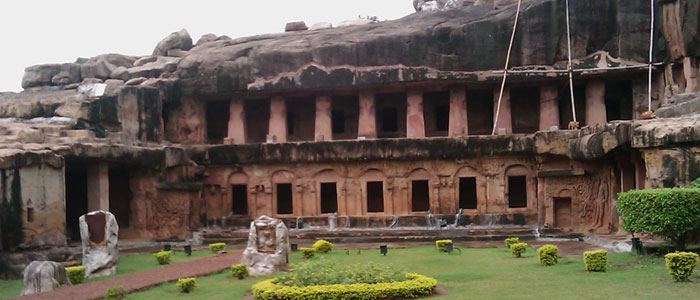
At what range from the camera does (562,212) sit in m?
27.2

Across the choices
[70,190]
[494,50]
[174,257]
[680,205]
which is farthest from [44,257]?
[494,50]

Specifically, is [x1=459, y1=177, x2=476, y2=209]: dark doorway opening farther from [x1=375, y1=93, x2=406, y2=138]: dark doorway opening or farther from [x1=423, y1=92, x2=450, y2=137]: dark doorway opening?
[x1=375, y1=93, x2=406, y2=138]: dark doorway opening

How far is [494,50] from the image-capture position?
30.4m

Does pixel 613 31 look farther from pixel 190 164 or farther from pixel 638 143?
pixel 190 164

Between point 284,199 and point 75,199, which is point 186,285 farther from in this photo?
point 284,199

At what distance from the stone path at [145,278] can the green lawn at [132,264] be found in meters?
0.90

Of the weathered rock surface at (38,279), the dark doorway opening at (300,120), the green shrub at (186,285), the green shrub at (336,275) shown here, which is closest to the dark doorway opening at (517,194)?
the dark doorway opening at (300,120)

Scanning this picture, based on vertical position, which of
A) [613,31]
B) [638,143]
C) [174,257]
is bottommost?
[174,257]

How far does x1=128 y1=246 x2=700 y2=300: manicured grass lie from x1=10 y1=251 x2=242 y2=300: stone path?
50cm

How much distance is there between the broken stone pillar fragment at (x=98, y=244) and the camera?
19438 millimetres

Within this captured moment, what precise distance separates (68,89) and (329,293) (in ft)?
76.2

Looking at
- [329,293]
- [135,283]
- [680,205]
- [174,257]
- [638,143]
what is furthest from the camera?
[174,257]

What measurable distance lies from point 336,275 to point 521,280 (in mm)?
3901

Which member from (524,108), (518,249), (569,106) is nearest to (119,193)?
(518,249)
